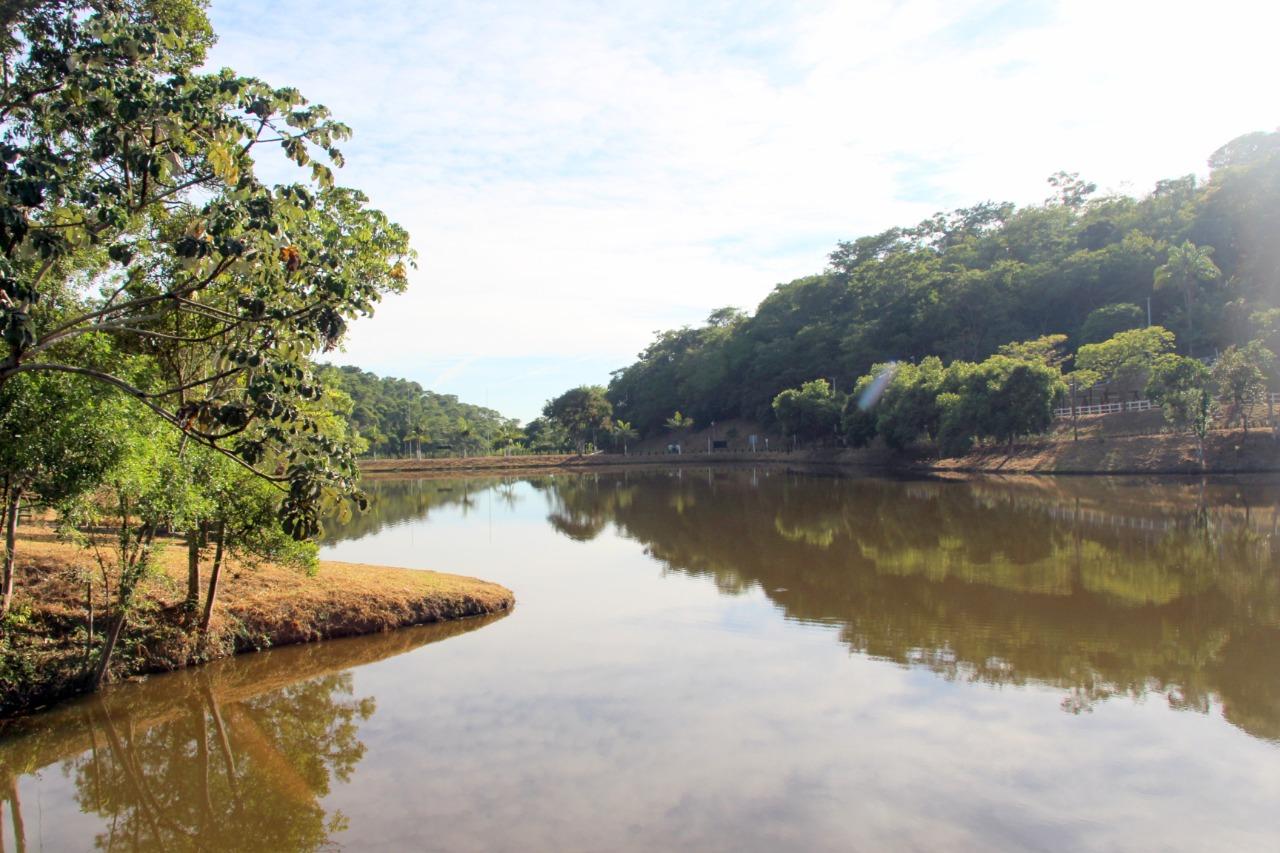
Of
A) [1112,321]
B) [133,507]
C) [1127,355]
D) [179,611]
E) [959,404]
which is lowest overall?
[179,611]

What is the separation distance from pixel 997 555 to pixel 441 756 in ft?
49.5

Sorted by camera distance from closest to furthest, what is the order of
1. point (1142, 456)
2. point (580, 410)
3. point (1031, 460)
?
point (1142, 456), point (1031, 460), point (580, 410)

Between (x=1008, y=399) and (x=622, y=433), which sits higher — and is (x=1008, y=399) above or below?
above

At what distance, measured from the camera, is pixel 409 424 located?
309 ft

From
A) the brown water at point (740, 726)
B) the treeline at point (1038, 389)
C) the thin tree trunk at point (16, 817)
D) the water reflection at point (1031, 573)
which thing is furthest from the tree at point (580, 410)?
the thin tree trunk at point (16, 817)

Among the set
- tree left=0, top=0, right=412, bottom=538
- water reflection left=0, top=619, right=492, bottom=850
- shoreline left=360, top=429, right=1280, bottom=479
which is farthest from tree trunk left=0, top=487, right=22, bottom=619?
shoreline left=360, top=429, right=1280, bottom=479

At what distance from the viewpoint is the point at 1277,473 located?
34844 mm

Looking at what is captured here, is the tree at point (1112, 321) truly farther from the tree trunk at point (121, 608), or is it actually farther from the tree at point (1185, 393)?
the tree trunk at point (121, 608)

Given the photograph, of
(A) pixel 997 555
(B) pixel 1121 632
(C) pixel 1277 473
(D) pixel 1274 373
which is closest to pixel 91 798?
(B) pixel 1121 632

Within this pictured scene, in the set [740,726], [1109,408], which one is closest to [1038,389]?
[1109,408]

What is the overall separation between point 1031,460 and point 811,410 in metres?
22.9

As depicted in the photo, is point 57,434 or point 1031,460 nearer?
point 57,434

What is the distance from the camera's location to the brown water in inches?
282

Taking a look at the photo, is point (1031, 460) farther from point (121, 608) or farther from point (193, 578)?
point (121, 608)
